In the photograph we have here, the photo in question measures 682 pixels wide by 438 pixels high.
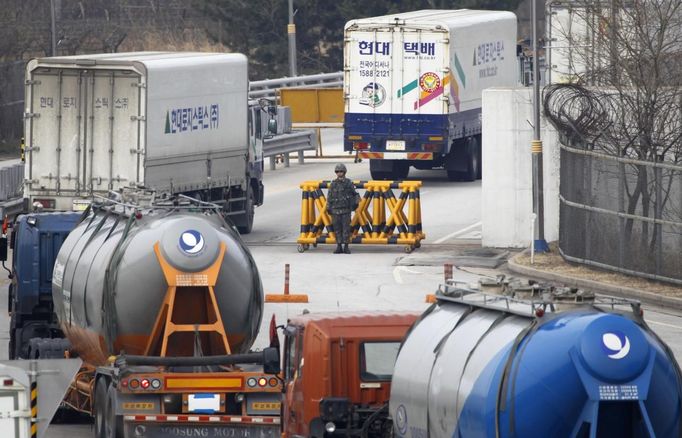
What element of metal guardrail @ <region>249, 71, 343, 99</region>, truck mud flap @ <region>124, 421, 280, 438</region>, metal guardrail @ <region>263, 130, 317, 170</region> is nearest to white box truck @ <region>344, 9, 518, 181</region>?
metal guardrail @ <region>263, 130, 317, 170</region>

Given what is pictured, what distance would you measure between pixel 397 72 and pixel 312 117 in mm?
11992

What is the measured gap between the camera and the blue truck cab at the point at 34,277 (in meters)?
21.9

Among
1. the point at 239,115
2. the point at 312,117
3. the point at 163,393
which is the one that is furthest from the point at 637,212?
the point at 312,117

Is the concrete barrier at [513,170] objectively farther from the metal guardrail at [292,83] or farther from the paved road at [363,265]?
the metal guardrail at [292,83]

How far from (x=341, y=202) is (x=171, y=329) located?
1461 cm

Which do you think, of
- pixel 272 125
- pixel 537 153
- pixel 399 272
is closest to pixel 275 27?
pixel 272 125

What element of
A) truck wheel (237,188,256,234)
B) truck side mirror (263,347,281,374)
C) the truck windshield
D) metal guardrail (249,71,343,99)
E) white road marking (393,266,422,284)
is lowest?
truck side mirror (263,347,281,374)

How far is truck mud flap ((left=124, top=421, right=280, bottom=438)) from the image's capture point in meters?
16.5

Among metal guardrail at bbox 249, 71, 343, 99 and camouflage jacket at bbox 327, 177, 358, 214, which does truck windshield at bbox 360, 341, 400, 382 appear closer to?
camouflage jacket at bbox 327, 177, 358, 214

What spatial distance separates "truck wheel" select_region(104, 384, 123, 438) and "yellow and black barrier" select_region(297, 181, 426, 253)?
15.3 metres

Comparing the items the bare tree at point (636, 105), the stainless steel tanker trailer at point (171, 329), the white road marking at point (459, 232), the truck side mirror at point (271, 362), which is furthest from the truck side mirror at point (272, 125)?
the truck side mirror at point (271, 362)

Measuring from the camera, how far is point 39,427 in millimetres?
11977

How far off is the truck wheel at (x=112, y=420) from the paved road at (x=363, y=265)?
208 cm

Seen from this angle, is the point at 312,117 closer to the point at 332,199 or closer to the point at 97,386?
the point at 332,199
